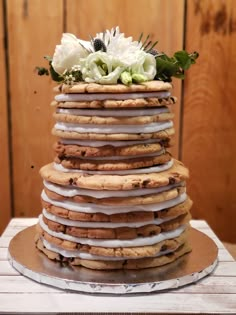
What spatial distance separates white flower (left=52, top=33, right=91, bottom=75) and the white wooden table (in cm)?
45

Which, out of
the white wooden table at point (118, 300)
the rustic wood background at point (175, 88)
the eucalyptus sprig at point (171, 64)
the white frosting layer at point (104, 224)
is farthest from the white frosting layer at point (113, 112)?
the rustic wood background at point (175, 88)

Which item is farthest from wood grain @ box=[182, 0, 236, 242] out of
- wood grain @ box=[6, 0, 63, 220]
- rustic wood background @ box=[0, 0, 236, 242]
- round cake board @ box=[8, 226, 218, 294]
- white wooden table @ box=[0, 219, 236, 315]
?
white wooden table @ box=[0, 219, 236, 315]

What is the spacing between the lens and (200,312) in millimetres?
780

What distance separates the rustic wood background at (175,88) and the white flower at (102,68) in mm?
644

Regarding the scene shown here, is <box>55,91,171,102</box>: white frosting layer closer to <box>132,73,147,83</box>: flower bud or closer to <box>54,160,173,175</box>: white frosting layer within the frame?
<box>132,73,147,83</box>: flower bud

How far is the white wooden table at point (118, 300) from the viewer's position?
78 cm

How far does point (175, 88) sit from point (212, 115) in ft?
0.54

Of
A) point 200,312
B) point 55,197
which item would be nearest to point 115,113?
point 55,197

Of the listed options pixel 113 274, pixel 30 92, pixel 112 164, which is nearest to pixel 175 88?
pixel 30 92

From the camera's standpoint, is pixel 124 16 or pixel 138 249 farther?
pixel 124 16

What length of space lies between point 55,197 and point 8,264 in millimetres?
191

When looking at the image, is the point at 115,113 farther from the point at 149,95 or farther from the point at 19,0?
the point at 19,0

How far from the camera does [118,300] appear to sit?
0.82 m

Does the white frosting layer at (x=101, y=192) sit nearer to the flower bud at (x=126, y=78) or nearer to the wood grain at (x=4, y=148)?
the flower bud at (x=126, y=78)
